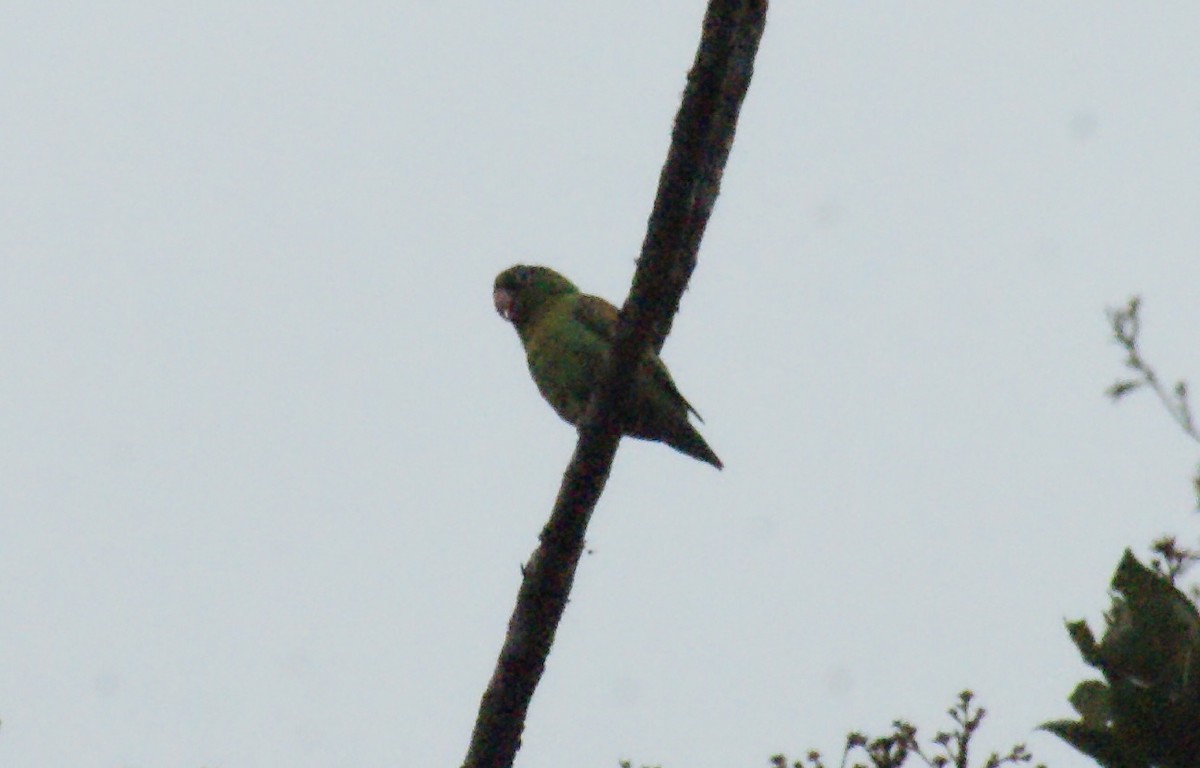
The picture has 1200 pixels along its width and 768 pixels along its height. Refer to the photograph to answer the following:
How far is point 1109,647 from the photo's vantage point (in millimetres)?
2434

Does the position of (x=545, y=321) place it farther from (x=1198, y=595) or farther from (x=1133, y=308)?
(x=1198, y=595)

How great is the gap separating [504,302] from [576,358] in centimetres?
83

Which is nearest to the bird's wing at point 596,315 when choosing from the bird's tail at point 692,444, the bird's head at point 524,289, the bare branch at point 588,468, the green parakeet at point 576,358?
the green parakeet at point 576,358

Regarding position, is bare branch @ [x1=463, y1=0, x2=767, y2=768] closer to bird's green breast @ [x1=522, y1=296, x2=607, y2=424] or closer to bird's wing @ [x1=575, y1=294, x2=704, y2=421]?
bird's wing @ [x1=575, y1=294, x2=704, y2=421]

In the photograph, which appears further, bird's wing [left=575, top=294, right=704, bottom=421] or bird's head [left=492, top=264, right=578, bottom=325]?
bird's head [left=492, top=264, right=578, bottom=325]

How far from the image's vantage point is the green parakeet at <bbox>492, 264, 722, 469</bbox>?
5863 millimetres

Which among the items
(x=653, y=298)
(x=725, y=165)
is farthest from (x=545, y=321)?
(x=653, y=298)

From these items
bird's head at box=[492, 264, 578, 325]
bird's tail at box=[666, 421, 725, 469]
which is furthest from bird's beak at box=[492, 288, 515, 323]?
bird's tail at box=[666, 421, 725, 469]

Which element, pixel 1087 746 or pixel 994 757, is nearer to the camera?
pixel 1087 746

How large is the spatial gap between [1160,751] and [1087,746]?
11 cm

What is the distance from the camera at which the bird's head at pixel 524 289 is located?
6.62 m

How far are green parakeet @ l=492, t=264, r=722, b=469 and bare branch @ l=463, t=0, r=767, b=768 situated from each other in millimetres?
1610

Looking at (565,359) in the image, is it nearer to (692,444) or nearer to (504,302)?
(692,444)

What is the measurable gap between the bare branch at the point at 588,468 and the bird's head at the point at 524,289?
263cm
